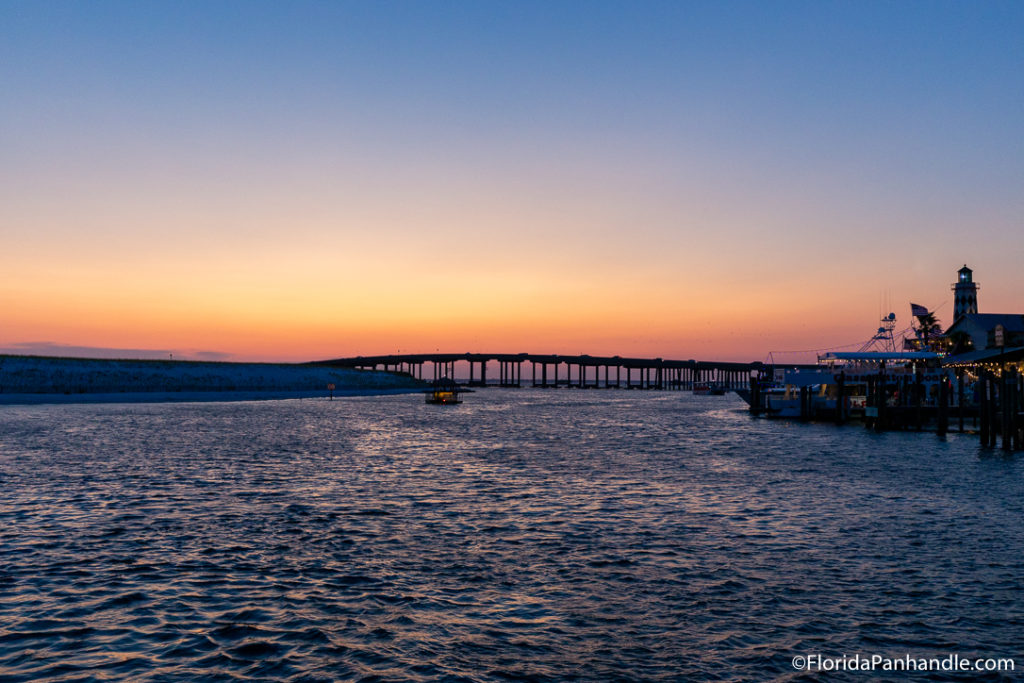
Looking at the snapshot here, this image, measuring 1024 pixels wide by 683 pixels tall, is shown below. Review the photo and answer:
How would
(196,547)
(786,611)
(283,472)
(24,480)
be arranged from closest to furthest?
1. (786,611)
2. (196,547)
3. (24,480)
4. (283,472)

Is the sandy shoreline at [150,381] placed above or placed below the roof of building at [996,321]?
below

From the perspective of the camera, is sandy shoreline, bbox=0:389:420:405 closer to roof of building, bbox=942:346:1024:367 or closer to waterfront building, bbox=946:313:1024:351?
roof of building, bbox=942:346:1024:367

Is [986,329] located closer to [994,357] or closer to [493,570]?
[994,357]

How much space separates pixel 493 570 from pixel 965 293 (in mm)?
112960

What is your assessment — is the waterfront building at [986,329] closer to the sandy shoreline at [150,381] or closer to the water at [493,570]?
the water at [493,570]

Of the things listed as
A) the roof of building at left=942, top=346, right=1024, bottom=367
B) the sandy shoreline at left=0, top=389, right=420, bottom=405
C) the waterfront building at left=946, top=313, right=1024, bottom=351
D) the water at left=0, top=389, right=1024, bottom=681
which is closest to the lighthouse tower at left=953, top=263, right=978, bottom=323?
the waterfront building at left=946, top=313, right=1024, bottom=351

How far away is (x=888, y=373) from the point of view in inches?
2744

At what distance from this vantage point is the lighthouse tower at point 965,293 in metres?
104

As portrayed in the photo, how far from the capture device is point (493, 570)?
14.7m

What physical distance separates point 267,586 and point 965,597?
13.0 m

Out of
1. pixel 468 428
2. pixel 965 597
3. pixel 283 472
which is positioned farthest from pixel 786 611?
pixel 468 428

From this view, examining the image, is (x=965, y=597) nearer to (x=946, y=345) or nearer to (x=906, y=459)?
(x=906, y=459)

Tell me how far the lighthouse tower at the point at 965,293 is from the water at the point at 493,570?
8562 cm

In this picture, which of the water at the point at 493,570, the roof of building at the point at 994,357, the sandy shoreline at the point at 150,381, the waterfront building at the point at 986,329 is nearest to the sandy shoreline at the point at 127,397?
the sandy shoreline at the point at 150,381
